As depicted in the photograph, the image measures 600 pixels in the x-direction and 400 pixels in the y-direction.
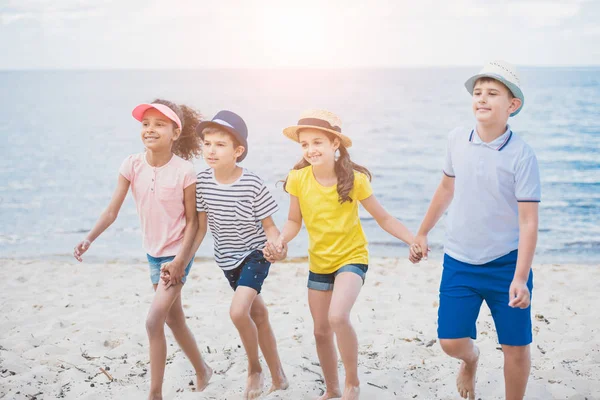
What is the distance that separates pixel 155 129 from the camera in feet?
12.6

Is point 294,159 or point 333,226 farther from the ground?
point 294,159

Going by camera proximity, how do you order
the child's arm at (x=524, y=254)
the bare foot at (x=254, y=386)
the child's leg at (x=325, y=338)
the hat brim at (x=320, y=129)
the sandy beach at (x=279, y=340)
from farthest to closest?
the sandy beach at (x=279, y=340), the bare foot at (x=254, y=386), the child's leg at (x=325, y=338), the hat brim at (x=320, y=129), the child's arm at (x=524, y=254)

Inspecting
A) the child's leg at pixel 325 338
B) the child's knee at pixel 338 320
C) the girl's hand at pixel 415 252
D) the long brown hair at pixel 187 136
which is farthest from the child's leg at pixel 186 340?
the girl's hand at pixel 415 252

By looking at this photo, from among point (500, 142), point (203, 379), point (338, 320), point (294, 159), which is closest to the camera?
point (500, 142)

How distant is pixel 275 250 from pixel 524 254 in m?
1.37

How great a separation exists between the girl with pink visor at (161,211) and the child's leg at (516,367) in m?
1.98

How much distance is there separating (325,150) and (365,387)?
5.29 ft

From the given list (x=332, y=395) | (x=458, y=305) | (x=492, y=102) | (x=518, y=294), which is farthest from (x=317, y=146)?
(x=332, y=395)

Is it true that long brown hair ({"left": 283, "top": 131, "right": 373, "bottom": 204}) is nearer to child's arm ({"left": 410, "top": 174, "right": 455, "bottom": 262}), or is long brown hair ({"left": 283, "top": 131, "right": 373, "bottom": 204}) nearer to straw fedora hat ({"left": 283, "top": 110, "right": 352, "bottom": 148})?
straw fedora hat ({"left": 283, "top": 110, "right": 352, "bottom": 148})

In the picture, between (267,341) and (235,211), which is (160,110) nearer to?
(235,211)

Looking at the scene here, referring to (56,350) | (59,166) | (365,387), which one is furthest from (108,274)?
(59,166)

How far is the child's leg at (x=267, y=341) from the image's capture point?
3910 mm

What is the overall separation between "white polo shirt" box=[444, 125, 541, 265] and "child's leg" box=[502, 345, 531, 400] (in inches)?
20.1

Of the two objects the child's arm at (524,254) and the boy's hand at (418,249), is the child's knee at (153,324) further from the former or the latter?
the child's arm at (524,254)
